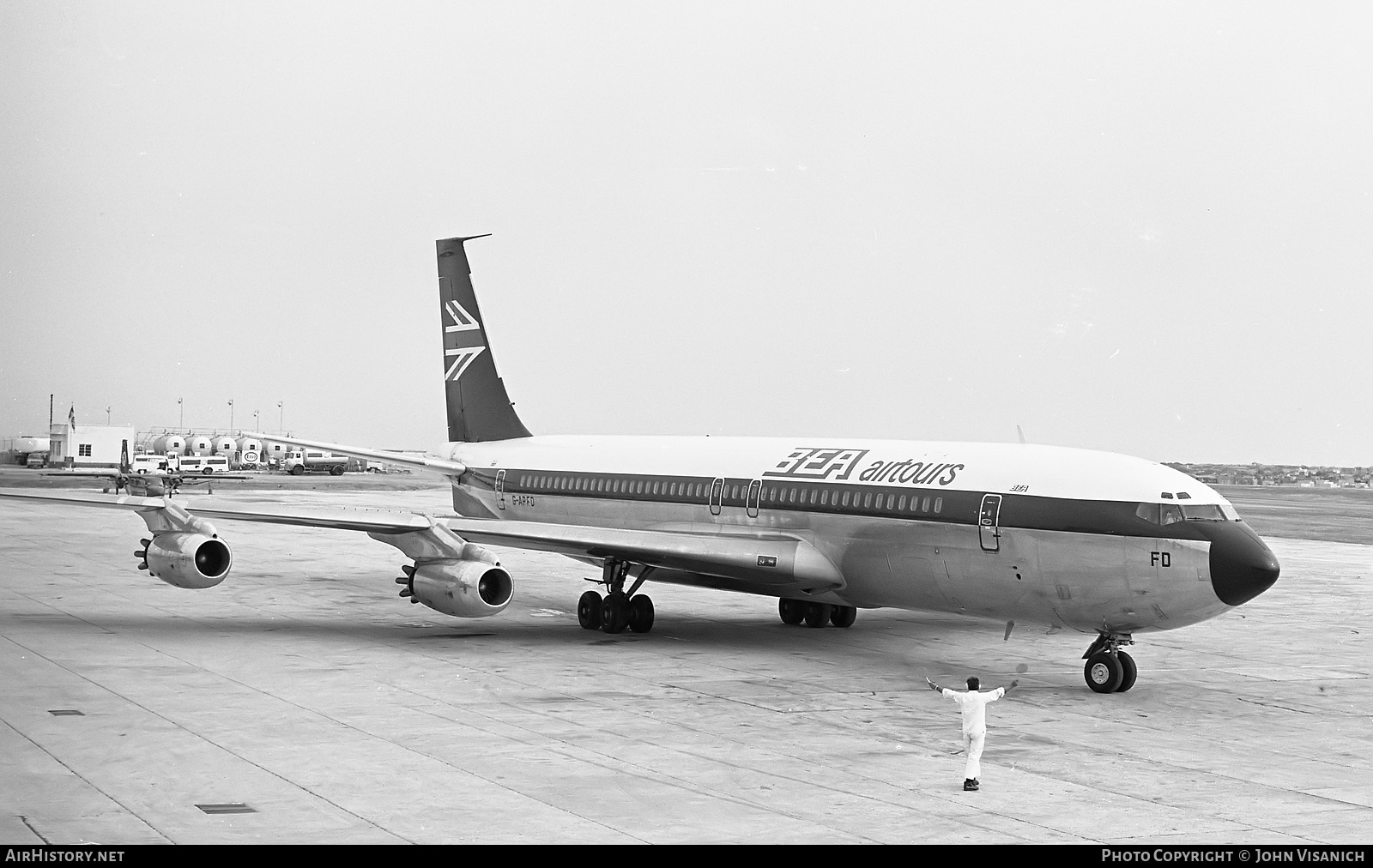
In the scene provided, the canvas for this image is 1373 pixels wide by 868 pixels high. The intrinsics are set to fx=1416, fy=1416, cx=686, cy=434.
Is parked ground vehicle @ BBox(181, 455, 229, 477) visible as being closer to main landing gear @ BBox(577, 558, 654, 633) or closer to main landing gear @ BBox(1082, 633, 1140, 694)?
main landing gear @ BBox(577, 558, 654, 633)

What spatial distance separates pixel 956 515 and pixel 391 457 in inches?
516

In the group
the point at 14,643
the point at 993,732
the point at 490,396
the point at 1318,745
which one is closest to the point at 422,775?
the point at 993,732

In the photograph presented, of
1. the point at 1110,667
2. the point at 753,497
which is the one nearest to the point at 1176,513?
the point at 1110,667

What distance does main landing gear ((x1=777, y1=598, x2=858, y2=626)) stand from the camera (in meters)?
25.3

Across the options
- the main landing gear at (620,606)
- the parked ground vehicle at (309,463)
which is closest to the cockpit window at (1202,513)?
the main landing gear at (620,606)

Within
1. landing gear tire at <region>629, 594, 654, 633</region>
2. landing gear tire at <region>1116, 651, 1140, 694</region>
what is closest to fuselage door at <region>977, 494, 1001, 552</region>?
landing gear tire at <region>1116, 651, 1140, 694</region>

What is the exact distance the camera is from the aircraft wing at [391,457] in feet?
88.8

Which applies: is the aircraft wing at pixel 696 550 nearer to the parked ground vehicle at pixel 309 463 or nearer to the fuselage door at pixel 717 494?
the fuselage door at pixel 717 494

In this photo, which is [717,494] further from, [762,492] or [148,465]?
[148,465]

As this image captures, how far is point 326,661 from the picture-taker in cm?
2031

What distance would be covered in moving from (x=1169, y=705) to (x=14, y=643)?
54.4 ft

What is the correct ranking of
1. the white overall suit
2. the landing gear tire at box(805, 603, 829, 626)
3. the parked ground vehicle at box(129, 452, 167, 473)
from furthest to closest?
the parked ground vehicle at box(129, 452, 167, 473) → the landing gear tire at box(805, 603, 829, 626) → the white overall suit

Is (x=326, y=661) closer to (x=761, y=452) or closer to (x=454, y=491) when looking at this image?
(x=761, y=452)

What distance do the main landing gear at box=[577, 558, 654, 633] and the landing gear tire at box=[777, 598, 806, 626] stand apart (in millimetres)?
2719
